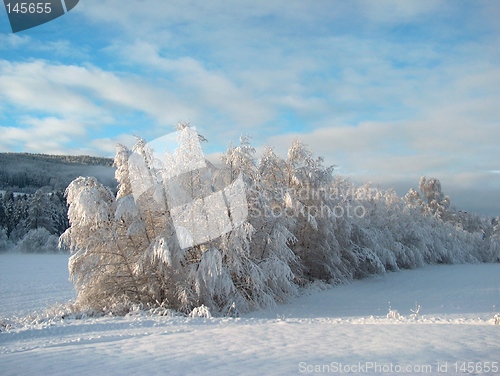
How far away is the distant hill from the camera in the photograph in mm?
89938

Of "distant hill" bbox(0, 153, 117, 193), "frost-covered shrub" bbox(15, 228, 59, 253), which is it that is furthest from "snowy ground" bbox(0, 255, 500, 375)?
"distant hill" bbox(0, 153, 117, 193)

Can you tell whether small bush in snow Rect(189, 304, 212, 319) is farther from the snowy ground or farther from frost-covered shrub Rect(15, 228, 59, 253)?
frost-covered shrub Rect(15, 228, 59, 253)

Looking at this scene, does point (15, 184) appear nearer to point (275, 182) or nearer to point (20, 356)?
point (275, 182)

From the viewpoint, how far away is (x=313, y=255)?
2067 centimetres

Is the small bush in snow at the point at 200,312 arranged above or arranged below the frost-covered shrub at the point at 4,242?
below

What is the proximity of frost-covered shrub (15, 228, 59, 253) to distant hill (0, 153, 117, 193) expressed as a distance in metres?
33.3

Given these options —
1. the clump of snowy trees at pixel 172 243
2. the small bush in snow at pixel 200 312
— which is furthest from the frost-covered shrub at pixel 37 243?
the small bush in snow at pixel 200 312

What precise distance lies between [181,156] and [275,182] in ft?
22.0

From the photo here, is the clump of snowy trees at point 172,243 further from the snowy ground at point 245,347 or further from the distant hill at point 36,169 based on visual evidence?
the distant hill at point 36,169

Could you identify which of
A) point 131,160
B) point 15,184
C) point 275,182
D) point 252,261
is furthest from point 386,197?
point 15,184

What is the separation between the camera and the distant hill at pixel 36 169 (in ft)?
295

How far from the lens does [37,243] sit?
4694 cm

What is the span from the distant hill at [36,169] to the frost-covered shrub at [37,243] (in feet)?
109

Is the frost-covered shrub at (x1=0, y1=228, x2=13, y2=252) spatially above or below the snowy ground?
above
